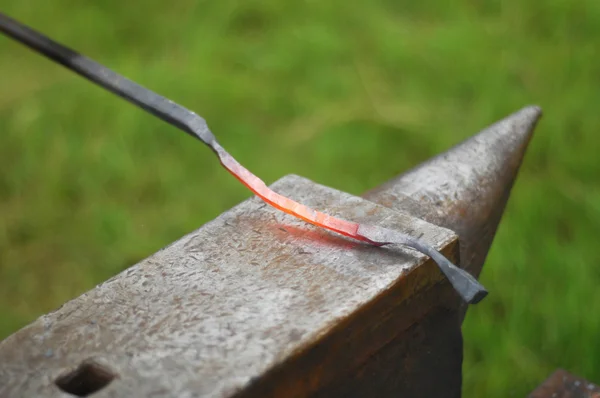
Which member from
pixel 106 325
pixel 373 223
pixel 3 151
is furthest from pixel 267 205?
pixel 3 151

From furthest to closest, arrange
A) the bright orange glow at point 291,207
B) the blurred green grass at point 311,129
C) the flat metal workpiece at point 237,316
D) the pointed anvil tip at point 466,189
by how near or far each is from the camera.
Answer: the blurred green grass at point 311,129, the pointed anvil tip at point 466,189, the bright orange glow at point 291,207, the flat metal workpiece at point 237,316

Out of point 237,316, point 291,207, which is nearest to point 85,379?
point 237,316

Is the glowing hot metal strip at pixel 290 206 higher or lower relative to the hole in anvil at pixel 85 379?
higher

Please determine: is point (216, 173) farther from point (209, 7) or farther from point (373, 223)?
point (373, 223)

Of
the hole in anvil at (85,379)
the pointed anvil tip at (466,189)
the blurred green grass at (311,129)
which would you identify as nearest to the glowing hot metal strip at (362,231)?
the pointed anvil tip at (466,189)

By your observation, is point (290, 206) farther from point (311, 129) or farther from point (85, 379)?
point (311, 129)

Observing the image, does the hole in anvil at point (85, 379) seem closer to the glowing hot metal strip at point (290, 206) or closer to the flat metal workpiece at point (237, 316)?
the flat metal workpiece at point (237, 316)

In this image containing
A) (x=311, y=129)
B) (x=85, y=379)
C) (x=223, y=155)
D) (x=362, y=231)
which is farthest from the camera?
(x=311, y=129)

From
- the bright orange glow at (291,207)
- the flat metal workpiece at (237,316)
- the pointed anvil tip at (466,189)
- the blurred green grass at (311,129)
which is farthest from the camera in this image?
the blurred green grass at (311,129)
